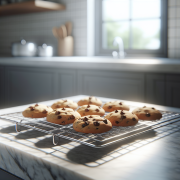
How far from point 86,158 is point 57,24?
3039 mm

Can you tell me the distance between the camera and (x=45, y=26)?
3.52 m

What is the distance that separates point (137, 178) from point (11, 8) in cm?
330

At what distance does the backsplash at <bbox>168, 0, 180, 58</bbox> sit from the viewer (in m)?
2.51

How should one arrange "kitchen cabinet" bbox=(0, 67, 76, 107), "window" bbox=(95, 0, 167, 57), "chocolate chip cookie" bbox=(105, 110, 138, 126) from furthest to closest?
"window" bbox=(95, 0, 167, 57) < "kitchen cabinet" bbox=(0, 67, 76, 107) < "chocolate chip cookie" bbox=(105, 110, 138, 126)

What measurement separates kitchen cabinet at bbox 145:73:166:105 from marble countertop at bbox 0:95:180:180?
50.8 inches

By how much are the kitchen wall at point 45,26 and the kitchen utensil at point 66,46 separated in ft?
0.20

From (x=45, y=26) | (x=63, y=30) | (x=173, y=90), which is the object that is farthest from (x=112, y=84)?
(x=45, y=26)

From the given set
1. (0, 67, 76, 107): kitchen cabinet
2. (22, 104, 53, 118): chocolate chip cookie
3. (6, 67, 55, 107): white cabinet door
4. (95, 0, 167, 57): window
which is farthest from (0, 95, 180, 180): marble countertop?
(95, 0, 167, 57): window

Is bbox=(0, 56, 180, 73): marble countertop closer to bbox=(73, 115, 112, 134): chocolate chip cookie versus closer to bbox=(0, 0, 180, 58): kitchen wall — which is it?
bbox=(0, 0, 180, 58): kitchen wall

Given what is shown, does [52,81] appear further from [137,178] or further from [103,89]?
[137,178]

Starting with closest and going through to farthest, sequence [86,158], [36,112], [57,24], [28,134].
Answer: [86,158] < [28,134] < [36,112] < [57,24]

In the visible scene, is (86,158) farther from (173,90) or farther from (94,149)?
(173,90)

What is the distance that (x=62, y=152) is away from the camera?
565mm

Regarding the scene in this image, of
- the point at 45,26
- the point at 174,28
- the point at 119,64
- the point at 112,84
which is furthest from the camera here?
the point at 45,26
